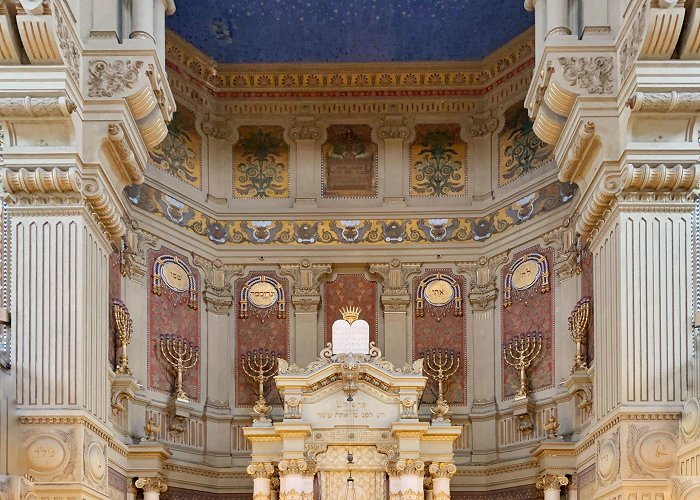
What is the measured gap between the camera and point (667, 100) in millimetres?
16578

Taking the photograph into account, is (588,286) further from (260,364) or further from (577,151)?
(260,364)

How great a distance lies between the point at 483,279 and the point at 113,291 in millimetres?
6298

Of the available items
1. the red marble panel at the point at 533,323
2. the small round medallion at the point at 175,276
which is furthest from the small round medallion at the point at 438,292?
the small round medallion at the point at 175,276

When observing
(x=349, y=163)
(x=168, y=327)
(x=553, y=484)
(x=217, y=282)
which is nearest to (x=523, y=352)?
(x=553, y=484)

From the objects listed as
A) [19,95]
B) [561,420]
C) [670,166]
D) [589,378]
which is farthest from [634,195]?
[19,95]

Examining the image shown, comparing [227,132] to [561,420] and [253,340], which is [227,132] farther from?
[561,420]

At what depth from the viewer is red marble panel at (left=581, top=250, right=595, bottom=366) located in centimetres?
2056

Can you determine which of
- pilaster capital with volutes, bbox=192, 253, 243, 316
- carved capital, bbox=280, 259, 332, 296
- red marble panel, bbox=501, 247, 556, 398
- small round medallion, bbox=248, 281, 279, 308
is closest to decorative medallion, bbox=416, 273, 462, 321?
red marble panel, bbox=501, 247, 556, 398

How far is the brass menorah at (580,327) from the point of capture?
20.6 metres

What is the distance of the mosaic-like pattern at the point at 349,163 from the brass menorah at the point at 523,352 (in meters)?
3.67

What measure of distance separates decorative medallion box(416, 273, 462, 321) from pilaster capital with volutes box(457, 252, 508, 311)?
23cm

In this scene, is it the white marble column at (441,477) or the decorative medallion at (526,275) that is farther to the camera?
the decorative medallion at (526,275)

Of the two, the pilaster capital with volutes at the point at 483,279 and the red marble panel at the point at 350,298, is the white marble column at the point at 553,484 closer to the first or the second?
the pilaster capital with volutes at the point at 483,279

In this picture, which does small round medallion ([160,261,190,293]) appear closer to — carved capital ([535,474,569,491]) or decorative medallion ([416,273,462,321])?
decorative medallion ([416,273,462,321])
